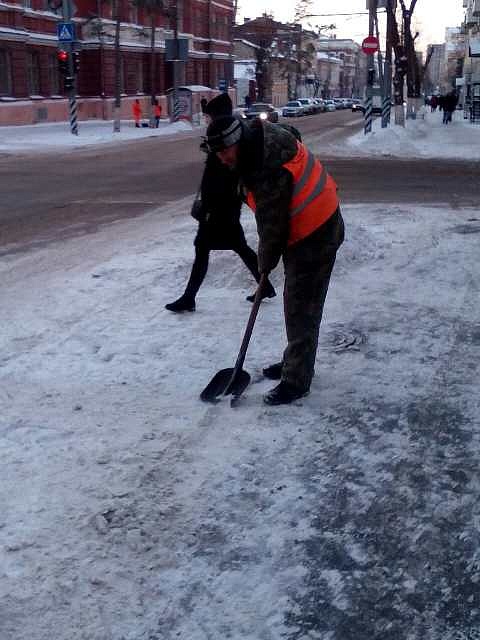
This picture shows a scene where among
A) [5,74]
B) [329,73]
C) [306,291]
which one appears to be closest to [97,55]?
[5,74]

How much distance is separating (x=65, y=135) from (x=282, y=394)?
3147cm

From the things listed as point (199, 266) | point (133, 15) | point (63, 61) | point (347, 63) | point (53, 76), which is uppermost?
point (133, 15)

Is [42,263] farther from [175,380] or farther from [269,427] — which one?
[269,427]

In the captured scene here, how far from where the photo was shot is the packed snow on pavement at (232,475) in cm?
268

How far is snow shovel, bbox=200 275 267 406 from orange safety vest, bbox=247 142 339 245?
39 centimetres

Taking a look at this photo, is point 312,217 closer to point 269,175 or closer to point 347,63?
point 269,175

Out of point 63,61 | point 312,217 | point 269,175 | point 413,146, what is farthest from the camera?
point 63,61

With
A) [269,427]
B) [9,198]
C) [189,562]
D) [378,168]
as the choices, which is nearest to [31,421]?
[269,427]

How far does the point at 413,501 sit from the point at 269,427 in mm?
928

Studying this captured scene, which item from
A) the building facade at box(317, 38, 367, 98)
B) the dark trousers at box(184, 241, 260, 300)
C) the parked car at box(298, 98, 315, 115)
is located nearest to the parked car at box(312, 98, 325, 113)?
the parked car at box(298, 98, 315, 115)

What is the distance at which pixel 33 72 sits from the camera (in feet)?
128

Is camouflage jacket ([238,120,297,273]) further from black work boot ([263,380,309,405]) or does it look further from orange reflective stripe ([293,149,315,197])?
black work boot ([263,380,309,405])

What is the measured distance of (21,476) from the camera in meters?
3.48

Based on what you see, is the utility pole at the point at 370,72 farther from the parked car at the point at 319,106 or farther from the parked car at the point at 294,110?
the parked car at the point at 319,106
